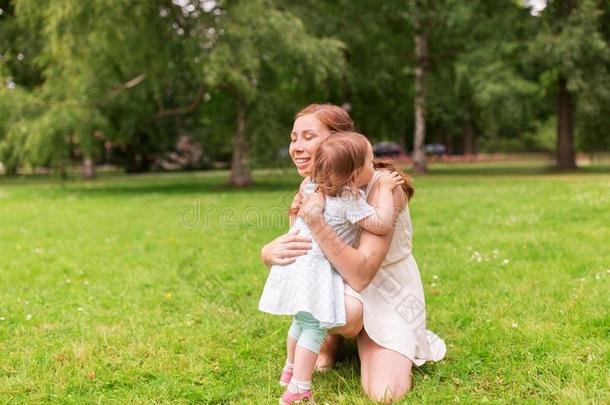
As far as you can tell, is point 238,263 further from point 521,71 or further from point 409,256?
point 521,71

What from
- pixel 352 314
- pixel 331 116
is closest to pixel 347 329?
pixel 352 314

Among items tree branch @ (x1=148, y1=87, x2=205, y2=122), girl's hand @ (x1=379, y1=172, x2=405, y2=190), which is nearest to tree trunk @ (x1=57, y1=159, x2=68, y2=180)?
tree branch @ (x1=148, y1=87, x2=205, y2=122)

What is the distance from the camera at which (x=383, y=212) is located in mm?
3061

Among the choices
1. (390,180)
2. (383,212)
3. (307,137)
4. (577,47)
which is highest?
(577,47)

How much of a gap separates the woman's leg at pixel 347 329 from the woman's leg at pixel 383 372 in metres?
0.13

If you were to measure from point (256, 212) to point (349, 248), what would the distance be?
23.7 ft

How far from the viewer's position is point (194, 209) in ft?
42.9

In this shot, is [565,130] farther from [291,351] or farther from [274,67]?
[291,351]

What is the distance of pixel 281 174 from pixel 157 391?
16092mm

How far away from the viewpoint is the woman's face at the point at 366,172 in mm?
3072

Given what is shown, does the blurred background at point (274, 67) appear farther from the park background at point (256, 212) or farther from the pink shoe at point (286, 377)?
the pink shoe at point (286, 377)

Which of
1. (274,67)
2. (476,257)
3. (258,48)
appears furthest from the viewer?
(274,67)

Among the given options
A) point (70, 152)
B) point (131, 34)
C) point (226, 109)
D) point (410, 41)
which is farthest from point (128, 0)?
point (410, 41)

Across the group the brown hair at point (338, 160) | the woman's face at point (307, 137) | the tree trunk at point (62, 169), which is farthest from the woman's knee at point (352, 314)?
the tree trunk at point (62, 169)
